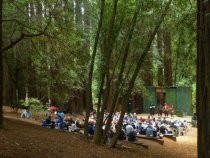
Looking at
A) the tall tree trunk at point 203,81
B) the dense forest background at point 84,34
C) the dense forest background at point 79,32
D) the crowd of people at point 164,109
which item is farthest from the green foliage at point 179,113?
the tall tree trunk at point 203,81

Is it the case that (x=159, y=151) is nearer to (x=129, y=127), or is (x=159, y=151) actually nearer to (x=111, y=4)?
(x=129, y=127)

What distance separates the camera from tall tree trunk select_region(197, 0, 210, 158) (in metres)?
6.66

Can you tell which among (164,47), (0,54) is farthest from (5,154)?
(164,47)

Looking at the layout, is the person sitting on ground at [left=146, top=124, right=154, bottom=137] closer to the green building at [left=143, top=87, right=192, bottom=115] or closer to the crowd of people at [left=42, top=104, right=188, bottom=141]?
the crowd of people at [left=42, top=104, right=188, bottom=141]

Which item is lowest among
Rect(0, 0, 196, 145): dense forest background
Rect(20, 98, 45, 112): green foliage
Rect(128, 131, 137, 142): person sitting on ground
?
Rect(128, 131, 137, 142): person sitting on ground

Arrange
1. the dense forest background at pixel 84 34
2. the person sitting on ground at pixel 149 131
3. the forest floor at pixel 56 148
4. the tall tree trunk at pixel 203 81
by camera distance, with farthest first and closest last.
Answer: the person sitting on ground at pixel 149 131
the dense forest background at pixel 84 34
the forest floor at pixel 56 148
the tall tree trunk at pixel 203 81

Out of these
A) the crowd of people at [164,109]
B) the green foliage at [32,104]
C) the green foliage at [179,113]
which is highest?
the green foliage at [32,104]

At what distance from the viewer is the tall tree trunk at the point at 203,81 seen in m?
6.66

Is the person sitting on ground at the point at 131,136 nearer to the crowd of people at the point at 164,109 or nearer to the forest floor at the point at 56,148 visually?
the forest floor at the point at 56,148

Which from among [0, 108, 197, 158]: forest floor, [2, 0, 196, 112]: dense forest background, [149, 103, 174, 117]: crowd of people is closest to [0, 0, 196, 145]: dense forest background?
[2, 0, 196, 112]: dense forest background

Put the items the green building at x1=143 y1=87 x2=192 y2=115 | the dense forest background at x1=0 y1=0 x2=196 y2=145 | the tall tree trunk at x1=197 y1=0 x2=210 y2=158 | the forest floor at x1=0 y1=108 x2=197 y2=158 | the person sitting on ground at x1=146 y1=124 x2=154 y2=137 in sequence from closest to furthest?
the tall tree trunk at x1=197 y1=0 x2=210 y2=158
the forest floor at x1=0 y1=108 x2=197 y2=158
the dense forest background at x1=0 y1=0 x2=196 y2=145
the person sitting on ground at x1=146 y1=124 x2=154 y2=137
the green building at x1=143 y1=87 x2=192 y2=115

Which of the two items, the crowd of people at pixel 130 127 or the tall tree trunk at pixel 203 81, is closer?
the tall tree trunk at pixel 203 81

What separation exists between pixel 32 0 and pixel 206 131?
9.39 m

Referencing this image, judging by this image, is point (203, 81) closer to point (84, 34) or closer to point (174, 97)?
point (84, 34)
